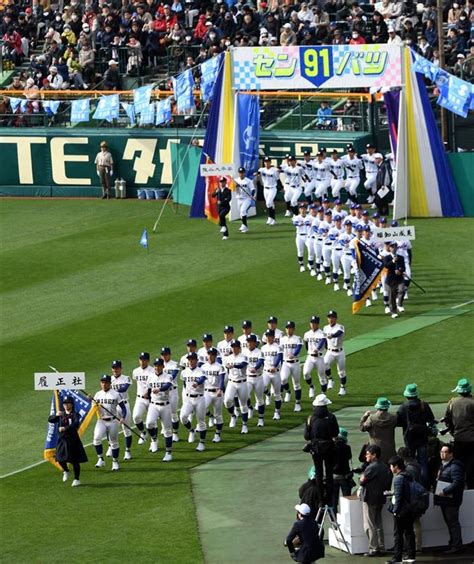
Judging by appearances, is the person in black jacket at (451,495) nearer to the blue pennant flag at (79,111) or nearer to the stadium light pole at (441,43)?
the stadium light pole at (441,43)

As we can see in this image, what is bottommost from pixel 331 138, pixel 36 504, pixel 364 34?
pixel 36 504

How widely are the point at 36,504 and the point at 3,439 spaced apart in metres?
3.85

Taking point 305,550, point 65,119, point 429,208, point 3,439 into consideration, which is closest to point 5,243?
point 65,119

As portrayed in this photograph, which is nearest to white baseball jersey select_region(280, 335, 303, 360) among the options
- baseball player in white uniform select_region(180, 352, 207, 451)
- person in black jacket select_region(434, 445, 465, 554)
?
baseball player in white uniform select_region(180, 352, 207, 451)

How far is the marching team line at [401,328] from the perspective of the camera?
109 feet

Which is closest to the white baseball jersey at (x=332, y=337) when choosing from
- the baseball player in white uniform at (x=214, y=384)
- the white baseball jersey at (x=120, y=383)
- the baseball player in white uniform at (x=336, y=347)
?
the baseball player in white uniform at (x=336, y=347)

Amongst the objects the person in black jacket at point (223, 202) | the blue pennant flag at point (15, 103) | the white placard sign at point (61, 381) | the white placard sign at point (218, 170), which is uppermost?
the blue pennant flag at point (15, 103)

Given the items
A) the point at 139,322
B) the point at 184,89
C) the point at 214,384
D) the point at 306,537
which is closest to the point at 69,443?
the point at 214,384

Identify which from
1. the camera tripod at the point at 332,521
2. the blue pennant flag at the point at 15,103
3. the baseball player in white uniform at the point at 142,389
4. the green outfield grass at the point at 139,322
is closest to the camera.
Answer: the camera tripod at the point at 332,521

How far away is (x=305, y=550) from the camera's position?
19.8 m

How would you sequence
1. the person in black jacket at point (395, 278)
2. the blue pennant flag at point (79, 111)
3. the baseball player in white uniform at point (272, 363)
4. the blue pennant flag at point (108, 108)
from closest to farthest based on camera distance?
the baseball player in white uniform at point (272, 363) → the person in black jacket at point (395, 278) → the blue pennant flag at point (108, 108) → the blue pennant flag at point (79, 111)

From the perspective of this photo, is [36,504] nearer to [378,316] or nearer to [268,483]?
[268,483]

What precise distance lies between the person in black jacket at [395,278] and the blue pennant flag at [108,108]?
1622cm

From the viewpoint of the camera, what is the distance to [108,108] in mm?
49312
